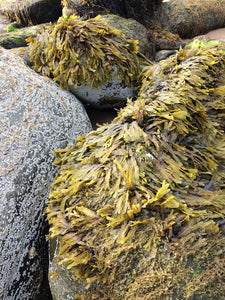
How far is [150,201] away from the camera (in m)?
1.26

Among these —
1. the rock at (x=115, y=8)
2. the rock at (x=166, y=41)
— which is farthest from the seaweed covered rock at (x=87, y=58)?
the rock at (x=166, y=41)

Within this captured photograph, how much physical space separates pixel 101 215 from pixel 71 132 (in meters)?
0.94

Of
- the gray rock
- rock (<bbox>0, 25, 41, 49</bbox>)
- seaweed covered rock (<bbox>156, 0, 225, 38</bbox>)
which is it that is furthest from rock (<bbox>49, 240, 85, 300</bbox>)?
seaweed covered rock (<bbox>156, 0, 225, 38</bbox>)

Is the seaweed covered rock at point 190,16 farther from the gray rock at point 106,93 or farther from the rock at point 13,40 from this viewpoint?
the gray rock at point 106,93

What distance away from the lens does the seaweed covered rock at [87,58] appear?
2143 millimetres

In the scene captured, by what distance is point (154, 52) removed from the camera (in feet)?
10.9

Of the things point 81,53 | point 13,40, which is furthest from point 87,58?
point 13,40

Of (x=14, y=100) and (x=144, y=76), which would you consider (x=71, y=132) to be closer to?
(x=14, y=100)

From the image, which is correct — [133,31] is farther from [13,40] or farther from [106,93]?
[13,40]

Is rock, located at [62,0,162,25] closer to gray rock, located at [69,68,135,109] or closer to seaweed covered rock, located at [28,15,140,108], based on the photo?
seaweed covered rock, located at [28,15,140,108]

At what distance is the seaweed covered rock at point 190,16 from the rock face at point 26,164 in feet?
9.42

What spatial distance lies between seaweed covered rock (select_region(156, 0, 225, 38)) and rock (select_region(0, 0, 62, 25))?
1.74 m

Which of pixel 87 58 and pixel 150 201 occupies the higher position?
pixel 87 58

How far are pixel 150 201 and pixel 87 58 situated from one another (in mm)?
1460
